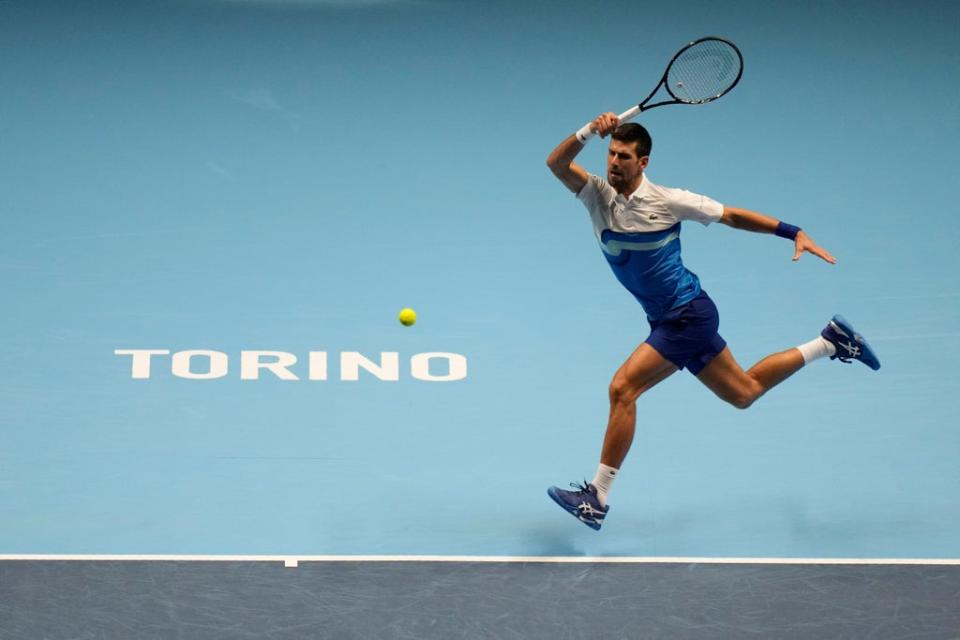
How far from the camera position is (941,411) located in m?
9.73

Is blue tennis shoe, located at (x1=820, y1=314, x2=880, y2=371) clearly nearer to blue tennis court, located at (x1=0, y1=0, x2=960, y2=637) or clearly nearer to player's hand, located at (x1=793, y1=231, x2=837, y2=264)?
blue tennis court, located at (x1=0, y1=0, x2=960, y2=637)

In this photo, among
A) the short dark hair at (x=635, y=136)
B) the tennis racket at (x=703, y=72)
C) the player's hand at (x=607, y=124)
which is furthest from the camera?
the tennis racket at (x=703, y=72)

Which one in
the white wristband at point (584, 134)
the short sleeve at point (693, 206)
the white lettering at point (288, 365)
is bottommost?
the short sleeve at point (693, 206)

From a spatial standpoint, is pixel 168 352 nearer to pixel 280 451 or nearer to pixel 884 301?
pixel 280 451

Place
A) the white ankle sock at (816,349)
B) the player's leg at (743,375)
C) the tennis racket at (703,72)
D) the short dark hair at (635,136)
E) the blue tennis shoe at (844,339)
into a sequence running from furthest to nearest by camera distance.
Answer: the blue tennis shoe at (844,339) < the white ankle sock at (816,349) < the tennis racket at (703,72) < the player's leg at (743,375) < the short dark hair at (635,136)

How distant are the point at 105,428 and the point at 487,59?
5.63m

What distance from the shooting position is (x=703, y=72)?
28.7ft

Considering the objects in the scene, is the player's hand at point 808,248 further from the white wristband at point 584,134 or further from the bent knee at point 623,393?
the white wristband at point 584,134

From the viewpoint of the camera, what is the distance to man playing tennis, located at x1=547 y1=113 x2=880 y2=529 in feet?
27.0

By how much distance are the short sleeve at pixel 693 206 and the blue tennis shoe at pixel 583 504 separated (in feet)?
4.80

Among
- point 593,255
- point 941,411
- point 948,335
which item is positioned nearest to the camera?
point 941,411

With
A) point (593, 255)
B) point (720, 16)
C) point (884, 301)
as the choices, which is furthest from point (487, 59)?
point (884, 301)

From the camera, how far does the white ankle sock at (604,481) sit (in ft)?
27.2

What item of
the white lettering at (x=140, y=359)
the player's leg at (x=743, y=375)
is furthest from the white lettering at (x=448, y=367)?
the player's leg at (x=743, y=375)
